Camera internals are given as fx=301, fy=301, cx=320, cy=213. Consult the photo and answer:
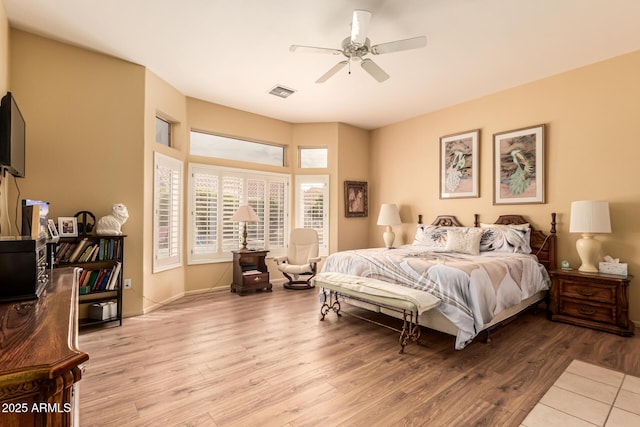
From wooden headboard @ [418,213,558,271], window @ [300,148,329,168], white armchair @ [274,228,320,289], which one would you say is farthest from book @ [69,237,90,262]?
wooden headboard @ [418,213,558,271]

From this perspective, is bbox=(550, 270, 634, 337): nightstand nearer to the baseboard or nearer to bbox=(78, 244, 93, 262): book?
the baseboard

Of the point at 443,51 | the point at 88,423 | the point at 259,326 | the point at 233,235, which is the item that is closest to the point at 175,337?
the point at 259,326

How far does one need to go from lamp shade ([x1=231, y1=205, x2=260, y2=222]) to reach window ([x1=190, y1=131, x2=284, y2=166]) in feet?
3.40

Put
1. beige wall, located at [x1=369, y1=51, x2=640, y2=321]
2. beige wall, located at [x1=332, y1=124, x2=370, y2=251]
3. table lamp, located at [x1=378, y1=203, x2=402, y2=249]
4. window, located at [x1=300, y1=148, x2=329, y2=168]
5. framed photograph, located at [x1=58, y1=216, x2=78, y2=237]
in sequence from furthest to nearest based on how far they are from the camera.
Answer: window, located at [x1=300, y1=148, x2=329, y2=168] < beige wall, located at [x1=332, y1=124, x2=370, y2=251] < table lamp, located at [x1=378, y1=203, x2=402, y2=249] < beige wall, located at [x1=369, y1=51, x2=640, y2=321] < framed photograph, located at [x1=58, y1=216, x2=78, y2=237]

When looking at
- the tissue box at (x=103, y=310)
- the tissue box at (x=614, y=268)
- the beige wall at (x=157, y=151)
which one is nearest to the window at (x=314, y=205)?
the beige wall at (x=157, y=151)

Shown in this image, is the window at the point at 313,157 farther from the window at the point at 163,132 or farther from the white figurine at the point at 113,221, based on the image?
the white figurine at the point at 113,221

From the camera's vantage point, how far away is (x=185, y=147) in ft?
15.9

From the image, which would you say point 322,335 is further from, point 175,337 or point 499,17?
point 499,17

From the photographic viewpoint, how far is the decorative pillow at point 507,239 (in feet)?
13.2

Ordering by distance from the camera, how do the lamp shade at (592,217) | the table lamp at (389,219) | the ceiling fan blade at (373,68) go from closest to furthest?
the ceiling fan blade at (373,68) < the lamp shade at (592,217) < the table lamp at (389,219)

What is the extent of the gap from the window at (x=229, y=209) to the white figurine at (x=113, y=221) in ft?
4.38

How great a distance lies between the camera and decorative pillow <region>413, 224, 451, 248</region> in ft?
15.3

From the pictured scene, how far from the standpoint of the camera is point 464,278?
9.35 ft

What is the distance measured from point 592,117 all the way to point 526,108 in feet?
2.53
